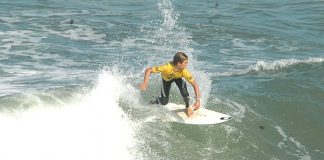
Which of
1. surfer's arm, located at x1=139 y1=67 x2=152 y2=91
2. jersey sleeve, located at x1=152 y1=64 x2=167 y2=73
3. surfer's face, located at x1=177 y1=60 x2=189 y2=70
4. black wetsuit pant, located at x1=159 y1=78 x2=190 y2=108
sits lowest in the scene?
black wetsuit pant, located at x1=159 y1=78 x2=190 y2=108

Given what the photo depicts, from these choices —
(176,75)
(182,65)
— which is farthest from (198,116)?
(182,65)

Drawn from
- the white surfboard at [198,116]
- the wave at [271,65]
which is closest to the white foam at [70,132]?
the white surfboard at [198,116]

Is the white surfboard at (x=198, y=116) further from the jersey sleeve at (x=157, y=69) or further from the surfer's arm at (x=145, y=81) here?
the surfer's arm at (x=145, y=81)

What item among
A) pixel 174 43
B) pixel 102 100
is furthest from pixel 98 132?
pixel 174 43

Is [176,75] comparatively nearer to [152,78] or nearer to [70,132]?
[70,132]

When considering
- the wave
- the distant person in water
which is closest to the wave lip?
the wave

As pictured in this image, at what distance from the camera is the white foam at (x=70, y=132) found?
31.3 ft

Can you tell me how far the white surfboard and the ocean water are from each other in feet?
0.51

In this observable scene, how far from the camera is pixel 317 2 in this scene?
1172 inches

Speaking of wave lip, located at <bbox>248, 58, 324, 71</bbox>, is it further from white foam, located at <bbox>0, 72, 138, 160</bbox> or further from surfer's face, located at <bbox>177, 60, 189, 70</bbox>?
white foam, located at <bbox>0, 72, 138, 160</bbox>

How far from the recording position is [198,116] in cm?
1166

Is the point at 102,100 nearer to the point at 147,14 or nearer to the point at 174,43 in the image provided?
the point at 174,43

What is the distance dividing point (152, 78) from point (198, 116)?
3561mm

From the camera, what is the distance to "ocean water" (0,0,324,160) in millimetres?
10266
